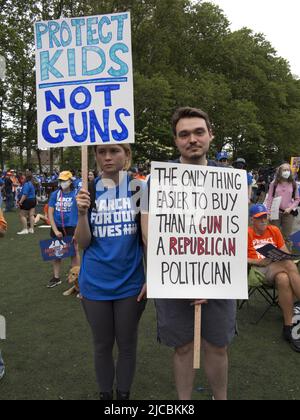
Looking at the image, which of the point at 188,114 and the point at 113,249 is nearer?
the point at 188,114

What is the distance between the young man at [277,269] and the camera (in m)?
4.19

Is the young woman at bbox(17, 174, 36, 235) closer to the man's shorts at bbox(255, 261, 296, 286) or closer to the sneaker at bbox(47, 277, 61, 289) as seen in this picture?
the sneaker at bbox(47, 277, 61, 289)

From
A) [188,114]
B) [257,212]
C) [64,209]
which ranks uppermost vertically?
[188,114]

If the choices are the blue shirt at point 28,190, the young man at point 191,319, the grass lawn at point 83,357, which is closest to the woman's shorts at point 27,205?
the blue shirt at point 28,190

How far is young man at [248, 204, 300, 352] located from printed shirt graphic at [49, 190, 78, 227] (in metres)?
2.69

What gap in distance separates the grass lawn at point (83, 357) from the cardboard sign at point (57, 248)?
1.90ft

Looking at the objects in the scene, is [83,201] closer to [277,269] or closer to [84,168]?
[84,168]

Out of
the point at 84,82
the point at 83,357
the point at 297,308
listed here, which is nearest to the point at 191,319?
the point at 84,82

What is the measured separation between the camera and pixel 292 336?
4121 mm

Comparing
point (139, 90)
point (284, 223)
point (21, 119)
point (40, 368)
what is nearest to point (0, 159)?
point (21, 119)

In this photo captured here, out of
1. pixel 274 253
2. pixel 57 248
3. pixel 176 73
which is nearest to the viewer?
pixel 274 253

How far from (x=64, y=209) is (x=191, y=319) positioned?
13.1ft

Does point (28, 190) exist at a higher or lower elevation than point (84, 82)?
lower

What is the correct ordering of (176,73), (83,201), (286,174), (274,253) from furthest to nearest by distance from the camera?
(176,73) < (286,174) < (274,253) < (83,201)
